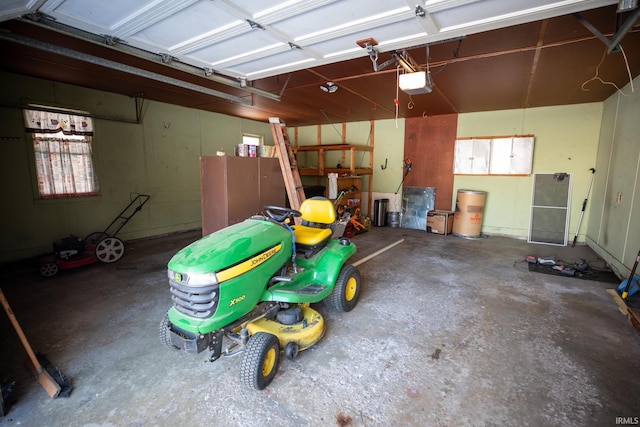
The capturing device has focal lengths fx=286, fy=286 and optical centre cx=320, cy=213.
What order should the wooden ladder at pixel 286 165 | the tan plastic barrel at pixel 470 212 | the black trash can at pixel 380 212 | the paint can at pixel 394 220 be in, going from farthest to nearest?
1. the paint can at pixel 394 220
2. the black trash can at pixel 380 212
3. the tan plastic barrel at pixel 470 212
4. the wooden ladder at pixel 286 165

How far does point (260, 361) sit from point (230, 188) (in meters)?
2.73

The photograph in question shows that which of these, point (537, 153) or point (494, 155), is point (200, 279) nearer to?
point (494, 155)

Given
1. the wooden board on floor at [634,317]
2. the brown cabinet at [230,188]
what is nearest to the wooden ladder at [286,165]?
the brown cabinet at [230,188]

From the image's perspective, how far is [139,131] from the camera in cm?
547

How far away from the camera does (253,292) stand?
6.44ft

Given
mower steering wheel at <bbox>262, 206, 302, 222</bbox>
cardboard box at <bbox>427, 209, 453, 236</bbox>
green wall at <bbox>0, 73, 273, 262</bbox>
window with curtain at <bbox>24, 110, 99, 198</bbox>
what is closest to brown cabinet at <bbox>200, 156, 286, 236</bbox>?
mower steering wheel at <bbox>262, 206, 302, 222</bbox>

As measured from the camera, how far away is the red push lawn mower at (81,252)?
383 cm

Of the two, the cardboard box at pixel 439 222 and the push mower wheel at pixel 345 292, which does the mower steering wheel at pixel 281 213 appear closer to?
the push mower wheel at pixel 345 292

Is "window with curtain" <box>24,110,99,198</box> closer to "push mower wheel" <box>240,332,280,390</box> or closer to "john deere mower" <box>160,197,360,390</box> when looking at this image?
"john deere mower" <box>160,197,360,390</box>

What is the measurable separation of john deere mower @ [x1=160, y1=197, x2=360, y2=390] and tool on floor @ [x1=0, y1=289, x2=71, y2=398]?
25.1 inches

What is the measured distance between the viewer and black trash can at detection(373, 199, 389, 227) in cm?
723

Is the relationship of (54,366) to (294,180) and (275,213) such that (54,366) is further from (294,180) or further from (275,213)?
(294,180)

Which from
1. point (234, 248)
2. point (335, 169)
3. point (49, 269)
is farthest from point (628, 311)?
point (49, 269)

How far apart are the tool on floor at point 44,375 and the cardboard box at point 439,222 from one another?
6.39 metres
